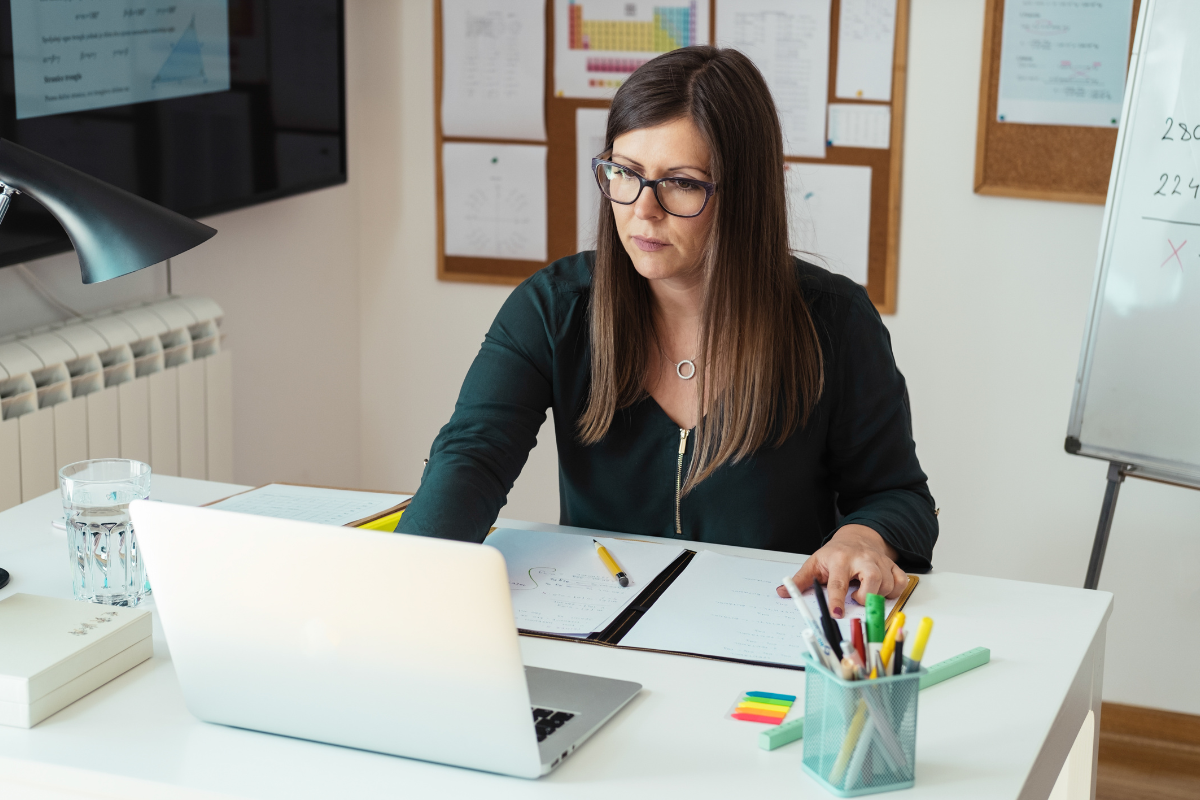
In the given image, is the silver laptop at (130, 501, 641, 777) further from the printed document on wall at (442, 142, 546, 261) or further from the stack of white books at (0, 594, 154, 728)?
the printed document on wall at (442, 142, 546, 261)

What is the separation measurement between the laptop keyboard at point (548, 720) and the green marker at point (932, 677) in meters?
0.16

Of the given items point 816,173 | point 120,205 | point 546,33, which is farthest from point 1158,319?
point 120,205

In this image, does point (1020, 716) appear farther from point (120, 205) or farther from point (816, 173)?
point (816, 173)

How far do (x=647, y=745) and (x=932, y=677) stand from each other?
0.28 m

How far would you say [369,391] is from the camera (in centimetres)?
311

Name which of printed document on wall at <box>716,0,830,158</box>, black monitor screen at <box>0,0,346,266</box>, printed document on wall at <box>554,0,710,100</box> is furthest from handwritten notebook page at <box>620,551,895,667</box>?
printed document on wall at <box>554,0,710,100</box>

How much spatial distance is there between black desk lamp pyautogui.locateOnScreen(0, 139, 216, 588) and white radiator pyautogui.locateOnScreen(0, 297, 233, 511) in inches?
34.8

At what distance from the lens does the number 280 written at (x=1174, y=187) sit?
1.97 metres

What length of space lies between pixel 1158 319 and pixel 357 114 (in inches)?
72.9

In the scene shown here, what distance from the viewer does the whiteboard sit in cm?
198

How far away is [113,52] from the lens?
196 cm

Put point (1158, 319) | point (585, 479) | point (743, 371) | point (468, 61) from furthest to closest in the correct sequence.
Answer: point (468, 61), point (1158, 319), point (585, 479), point (743, 371)

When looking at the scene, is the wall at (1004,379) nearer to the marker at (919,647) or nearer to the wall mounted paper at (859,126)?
the wall mounted paper at (859,126)

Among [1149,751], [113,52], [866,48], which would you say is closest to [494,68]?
[866,48]
